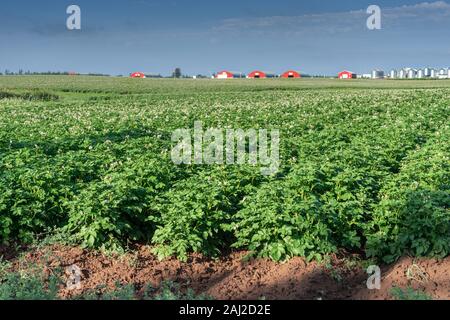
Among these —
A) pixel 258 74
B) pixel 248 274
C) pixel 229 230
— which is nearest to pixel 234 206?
pixel 229 230

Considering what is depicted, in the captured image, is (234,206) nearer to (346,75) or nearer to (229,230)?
(229,230)

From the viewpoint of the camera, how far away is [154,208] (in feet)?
26.0

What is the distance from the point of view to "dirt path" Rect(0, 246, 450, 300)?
635 cm

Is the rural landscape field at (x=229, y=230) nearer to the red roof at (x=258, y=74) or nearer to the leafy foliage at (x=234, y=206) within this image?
the leafy foliage at (x=234, y=206)

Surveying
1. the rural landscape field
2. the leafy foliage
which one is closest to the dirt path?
the rural landscape field

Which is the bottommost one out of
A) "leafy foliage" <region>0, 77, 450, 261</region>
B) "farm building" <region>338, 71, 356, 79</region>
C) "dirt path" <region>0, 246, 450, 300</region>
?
"dirt path" <region>0, 246, 450, 300</region>

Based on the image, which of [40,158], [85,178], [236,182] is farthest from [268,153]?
[40,158]

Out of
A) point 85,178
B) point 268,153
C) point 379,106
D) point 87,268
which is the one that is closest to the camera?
point 87,268

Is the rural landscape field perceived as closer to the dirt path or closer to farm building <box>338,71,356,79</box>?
the dirt path

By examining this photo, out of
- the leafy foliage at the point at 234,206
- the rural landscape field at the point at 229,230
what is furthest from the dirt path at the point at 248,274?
the leafy foliage at the point at 234,206

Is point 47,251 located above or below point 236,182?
below
